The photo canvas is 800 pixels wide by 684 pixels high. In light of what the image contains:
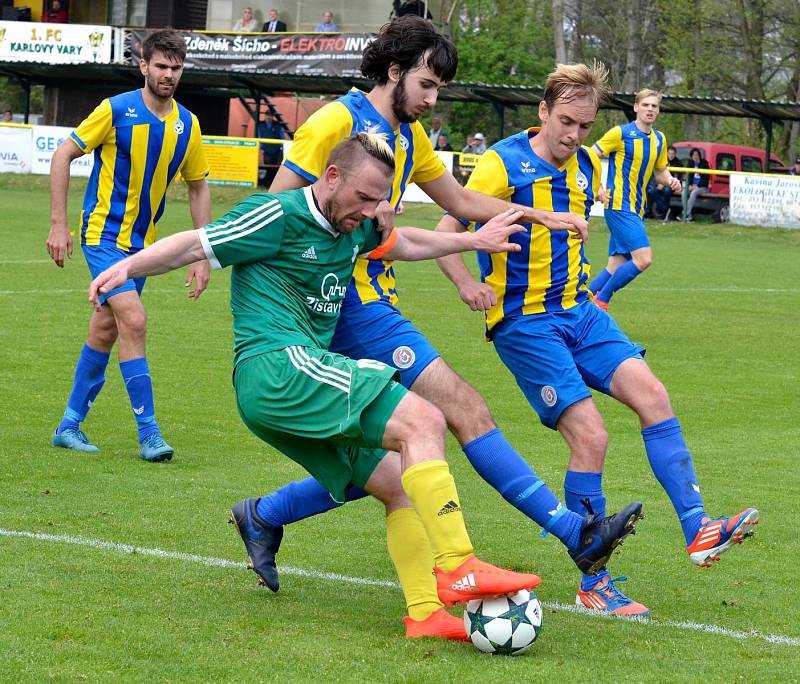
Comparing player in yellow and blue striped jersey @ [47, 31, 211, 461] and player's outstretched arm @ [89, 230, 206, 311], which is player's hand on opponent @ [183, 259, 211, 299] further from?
player's outstretched arm @ [89, 230, 206, 311]

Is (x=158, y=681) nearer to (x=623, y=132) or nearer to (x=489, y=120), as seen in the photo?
(x=623, y=132)

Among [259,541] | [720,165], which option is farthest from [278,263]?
[720,165]

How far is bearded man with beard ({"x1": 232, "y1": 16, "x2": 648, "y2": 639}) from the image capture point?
4625 mm

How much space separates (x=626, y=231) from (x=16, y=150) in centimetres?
2169

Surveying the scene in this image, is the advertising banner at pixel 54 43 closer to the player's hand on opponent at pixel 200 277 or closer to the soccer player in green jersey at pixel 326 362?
the player's hand on opponent at pixel 200 277

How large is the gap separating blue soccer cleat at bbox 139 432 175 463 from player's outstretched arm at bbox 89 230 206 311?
111 inches

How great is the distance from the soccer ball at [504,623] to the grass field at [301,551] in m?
0.06

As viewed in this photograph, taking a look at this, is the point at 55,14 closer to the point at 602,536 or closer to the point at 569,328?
the point at 569,328

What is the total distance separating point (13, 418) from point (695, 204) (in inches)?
935

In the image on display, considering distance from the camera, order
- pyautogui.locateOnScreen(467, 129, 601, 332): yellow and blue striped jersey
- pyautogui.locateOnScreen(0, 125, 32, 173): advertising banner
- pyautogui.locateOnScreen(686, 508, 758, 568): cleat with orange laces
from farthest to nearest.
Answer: pyautogui.locateOnScreen(0, 125, 32, 173): advertising banner
pyautogui.locateOnScreen(467, 129, 601, 332): yellow and blue striped jersey
pyautogui.locateOnScreen(686, 508, 758, 568): cleat with orange laces

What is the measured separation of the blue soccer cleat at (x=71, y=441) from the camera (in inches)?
290

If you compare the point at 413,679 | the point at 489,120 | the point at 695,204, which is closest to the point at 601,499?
the point at 413,679

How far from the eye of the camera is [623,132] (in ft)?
45.3

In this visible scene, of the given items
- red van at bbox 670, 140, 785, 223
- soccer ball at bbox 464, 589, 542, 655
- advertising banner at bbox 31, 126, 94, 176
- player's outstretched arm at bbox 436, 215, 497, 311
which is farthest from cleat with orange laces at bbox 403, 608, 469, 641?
advertising banner at bbox 31, 126, 94, 176
